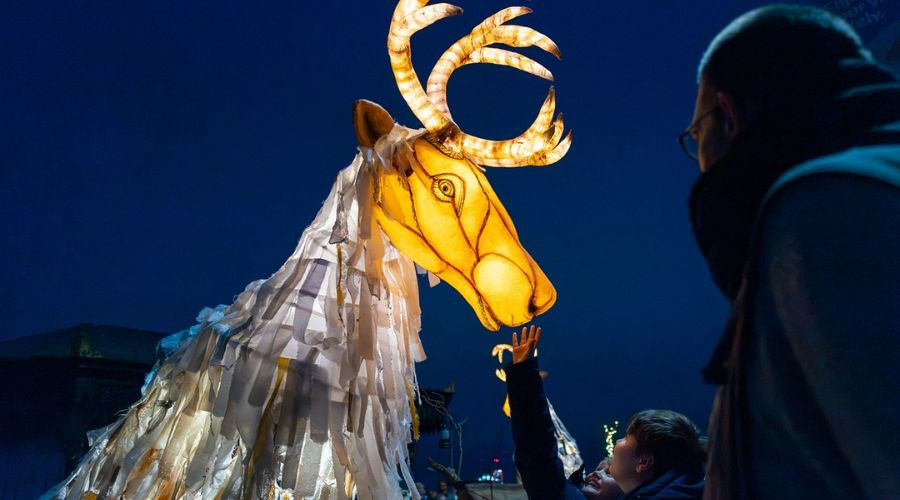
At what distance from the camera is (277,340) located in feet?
6.10

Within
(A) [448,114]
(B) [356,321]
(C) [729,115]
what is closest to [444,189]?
(A) [448,114]

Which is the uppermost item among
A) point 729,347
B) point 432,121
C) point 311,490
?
point 432,121

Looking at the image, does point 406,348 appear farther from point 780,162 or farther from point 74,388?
point 74,388

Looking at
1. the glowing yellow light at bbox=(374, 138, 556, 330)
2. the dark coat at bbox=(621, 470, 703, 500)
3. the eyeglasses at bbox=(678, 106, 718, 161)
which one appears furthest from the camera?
the glowing yellow light at bbox=(374, 138, 556, 330)

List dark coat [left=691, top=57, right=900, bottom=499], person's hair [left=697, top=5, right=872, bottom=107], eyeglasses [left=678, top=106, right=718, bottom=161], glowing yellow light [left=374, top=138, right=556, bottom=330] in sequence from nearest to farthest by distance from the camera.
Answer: dark coat [left=691, top=57, right=900, bottom=499]
person's hair [left=697, top=5, right=872, bottom=107]
eyeglasses [left=678, top=106, right=718, bottom=161]
glowing yellow light [left=374, top=138, right=556, bottom=330]

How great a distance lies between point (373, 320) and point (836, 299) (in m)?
1.49

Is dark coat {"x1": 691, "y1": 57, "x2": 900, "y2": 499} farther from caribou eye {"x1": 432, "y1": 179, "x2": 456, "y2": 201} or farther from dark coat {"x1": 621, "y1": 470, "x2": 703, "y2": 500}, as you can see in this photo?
caribou eye {"x1": 432, "y1": 179, "x2": 456, "y2": 201}

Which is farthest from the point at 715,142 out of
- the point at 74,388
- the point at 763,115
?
the point at 74,388

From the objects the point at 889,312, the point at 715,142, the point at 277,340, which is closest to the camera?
the point at 889,312

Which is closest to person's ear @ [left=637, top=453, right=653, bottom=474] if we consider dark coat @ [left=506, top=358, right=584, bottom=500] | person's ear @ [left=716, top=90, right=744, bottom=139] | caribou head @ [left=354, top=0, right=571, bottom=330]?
dark coat @ [left=506, top=358, right=584, bottom=500]

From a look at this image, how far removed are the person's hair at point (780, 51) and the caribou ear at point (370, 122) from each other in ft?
4.54

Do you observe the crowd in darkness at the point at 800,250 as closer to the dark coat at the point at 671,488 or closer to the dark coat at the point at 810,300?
the dark coat at the point at 810,300

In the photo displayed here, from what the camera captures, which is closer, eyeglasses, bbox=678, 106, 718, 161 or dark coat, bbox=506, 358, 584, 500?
eyeglasses, bbox=678, 106, 718, 161

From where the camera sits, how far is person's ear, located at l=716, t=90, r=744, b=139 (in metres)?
0.71
